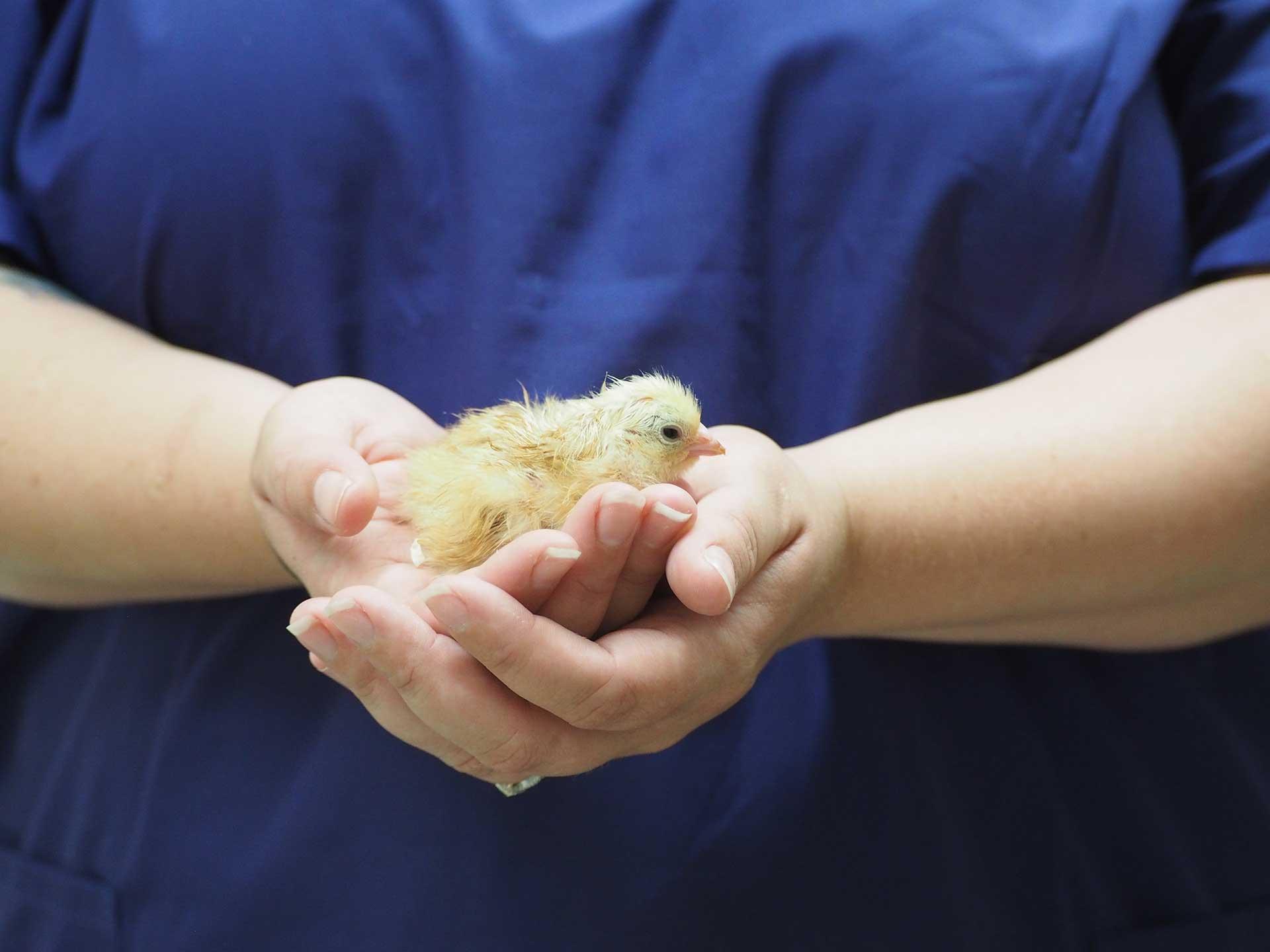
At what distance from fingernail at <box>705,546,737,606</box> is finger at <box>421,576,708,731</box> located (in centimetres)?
11

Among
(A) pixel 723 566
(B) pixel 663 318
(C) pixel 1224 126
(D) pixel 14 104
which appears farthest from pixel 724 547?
(D) pixel 14 104

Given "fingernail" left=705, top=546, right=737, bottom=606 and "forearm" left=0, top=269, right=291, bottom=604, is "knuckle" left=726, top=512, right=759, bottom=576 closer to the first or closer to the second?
"fingernail" left=705, top=546, right=737, bottom=606

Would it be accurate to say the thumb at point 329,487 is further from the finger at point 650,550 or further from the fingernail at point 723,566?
the fingernail at point 723,566

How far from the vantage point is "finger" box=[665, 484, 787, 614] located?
39.2 inches

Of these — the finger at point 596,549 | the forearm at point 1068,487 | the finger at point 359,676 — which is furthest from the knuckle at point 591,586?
the forearm at point 1068,487

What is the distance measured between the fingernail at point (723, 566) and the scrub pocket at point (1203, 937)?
111cm

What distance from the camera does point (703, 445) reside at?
138cm

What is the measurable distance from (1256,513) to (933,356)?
0.51m

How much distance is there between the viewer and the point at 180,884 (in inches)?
61.4

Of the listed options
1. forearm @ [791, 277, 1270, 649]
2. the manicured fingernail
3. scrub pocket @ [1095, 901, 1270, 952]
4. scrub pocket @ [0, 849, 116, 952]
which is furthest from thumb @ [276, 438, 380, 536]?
scrub pocket @ [1095, 901, 1270, 952]

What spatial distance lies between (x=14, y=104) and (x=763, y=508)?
1.36 m

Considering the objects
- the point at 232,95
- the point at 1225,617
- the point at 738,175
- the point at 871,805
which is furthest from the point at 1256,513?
the point at 232,95

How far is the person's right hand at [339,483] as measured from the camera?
3.65 feet

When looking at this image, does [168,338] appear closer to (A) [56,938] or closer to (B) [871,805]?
(A) [56,938]
